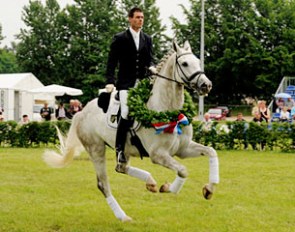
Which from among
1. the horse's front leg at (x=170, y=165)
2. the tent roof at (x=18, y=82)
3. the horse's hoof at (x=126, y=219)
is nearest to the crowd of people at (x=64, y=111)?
the tent roof at (x=18, y=82)

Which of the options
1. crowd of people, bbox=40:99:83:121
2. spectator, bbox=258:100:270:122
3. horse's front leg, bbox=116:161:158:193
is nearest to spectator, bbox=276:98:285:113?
spectator, bbox=258:100:270:122

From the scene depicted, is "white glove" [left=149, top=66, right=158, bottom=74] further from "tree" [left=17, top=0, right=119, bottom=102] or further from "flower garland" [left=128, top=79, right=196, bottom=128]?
"tree" [left=17, top=0, right=119, bottom=102]

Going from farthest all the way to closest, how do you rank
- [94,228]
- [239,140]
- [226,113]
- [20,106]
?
[226,113] < [20,106] < [239,140] < [94,228]

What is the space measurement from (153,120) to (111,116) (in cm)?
102

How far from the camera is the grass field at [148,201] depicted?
26.6 ft

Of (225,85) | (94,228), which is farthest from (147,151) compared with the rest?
(225,85)

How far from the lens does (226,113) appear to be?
168ft

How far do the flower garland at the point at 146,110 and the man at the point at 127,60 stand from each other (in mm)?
232

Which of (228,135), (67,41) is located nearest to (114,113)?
(228,135)

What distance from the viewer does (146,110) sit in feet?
24.5

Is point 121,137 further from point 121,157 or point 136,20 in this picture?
point 136,20

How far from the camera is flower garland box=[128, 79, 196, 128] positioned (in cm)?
734

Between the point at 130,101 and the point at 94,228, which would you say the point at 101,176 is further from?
the point at 130,101

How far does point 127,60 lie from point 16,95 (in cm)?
3230
